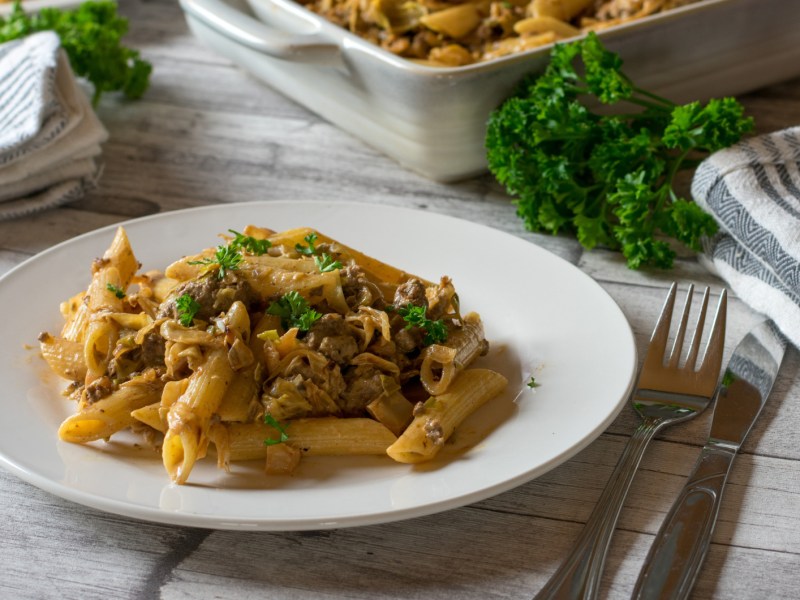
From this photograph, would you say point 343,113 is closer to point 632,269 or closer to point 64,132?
point 64,132

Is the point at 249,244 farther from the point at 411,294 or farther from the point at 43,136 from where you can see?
the point at 43,136

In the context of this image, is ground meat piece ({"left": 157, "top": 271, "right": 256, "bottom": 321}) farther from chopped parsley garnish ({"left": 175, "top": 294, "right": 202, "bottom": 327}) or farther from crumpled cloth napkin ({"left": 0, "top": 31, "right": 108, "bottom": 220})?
crumpled cloth napkin ({"left": 0, "top": 31, "right": 108, "bottom": 220})

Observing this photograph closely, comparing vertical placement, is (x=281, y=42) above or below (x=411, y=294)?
above

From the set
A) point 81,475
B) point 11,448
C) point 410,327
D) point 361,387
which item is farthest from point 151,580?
point 410,327

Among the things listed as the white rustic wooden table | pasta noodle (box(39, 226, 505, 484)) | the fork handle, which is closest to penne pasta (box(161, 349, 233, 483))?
pasta noodle (box(39, 226, 505, 484))

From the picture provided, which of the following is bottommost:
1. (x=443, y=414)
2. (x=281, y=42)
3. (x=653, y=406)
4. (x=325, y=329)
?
(x=653, y=406)

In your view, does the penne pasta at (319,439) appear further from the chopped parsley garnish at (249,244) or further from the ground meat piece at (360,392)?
the chopped parsley garnish at (249,244)

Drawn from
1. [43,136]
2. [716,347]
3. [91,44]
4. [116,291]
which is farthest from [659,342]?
[91,44]
